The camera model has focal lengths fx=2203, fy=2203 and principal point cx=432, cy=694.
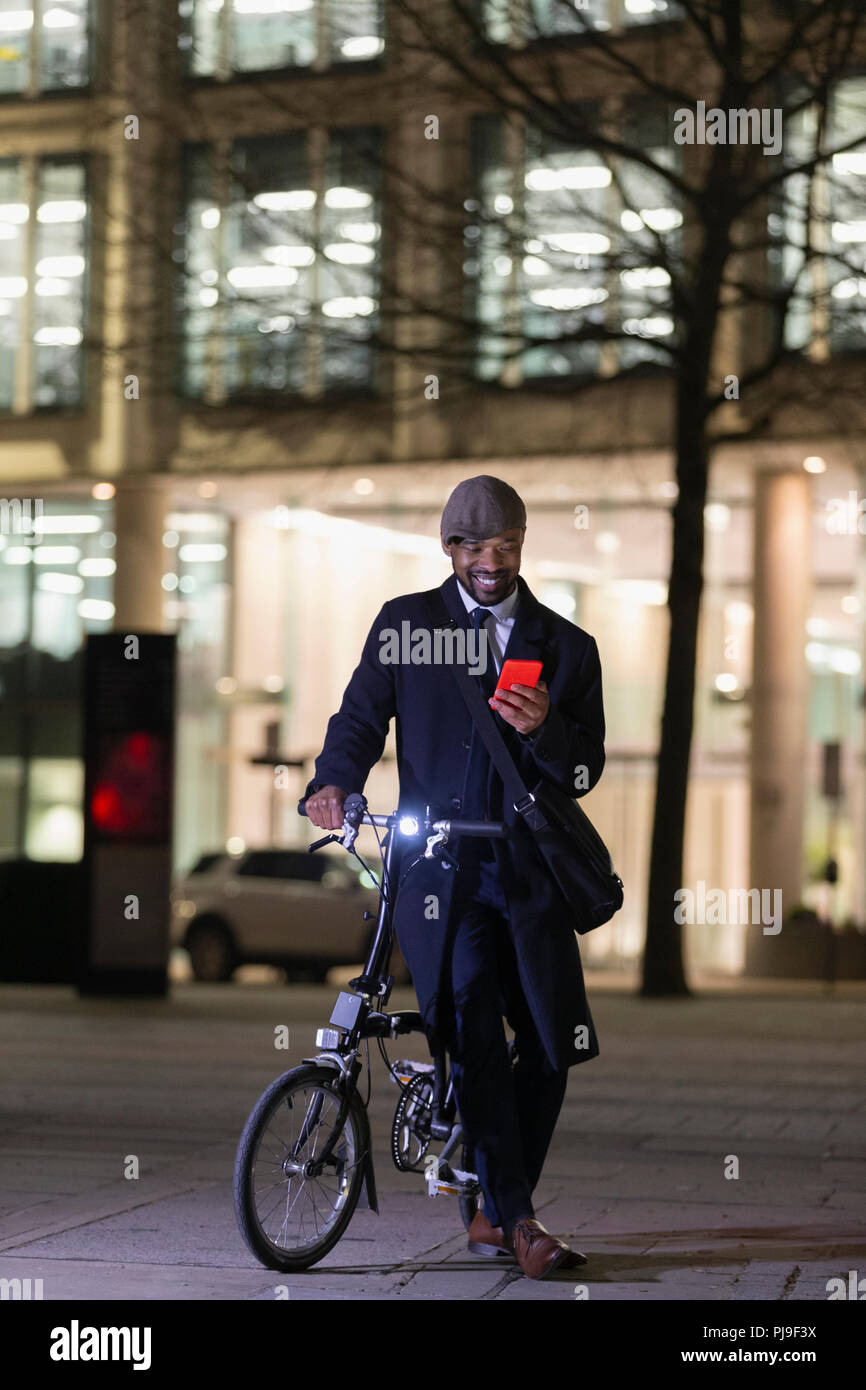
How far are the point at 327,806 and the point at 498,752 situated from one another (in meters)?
0.46

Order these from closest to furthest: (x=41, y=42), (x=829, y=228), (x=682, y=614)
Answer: (x=829, y=228)
(x=682, y=614)
(x=41, y=42)

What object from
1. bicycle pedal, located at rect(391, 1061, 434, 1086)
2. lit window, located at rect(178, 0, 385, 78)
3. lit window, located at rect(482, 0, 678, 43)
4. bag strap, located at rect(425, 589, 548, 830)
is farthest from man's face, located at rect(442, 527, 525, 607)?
lit window, located at rect(178, 0, 385, 78)

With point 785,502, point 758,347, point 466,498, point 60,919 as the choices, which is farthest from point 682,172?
point 466,498

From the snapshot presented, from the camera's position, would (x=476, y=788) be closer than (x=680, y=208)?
Yes

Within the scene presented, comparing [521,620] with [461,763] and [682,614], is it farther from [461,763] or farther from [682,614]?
[682,614]

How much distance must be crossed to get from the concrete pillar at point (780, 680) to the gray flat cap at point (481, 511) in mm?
20556

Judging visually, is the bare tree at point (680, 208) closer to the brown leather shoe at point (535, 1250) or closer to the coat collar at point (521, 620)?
the coat collar at point (521, 620)

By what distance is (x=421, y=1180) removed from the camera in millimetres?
7445

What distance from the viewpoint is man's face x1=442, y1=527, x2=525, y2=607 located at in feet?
18.7

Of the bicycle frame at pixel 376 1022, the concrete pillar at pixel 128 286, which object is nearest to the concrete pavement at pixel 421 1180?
the bicycle frame at pixel 376 1022

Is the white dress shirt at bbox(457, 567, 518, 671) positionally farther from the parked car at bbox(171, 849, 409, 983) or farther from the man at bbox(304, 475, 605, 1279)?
the parked car at bbox(171, 849, 409, 983)

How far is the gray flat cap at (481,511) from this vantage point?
5.66 meters

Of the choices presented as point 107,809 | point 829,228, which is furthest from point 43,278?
point 829,228

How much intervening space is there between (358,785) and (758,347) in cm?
1940
